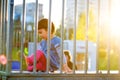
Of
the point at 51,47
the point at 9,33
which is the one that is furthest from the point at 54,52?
the point at 9,33

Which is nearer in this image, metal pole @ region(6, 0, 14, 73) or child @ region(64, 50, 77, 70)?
metal pole @ region(6, 0, 14, 73)

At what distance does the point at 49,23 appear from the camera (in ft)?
11.9

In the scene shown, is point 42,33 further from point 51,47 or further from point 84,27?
point 84,27

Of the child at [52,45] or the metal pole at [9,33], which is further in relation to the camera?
the child at [52,45]

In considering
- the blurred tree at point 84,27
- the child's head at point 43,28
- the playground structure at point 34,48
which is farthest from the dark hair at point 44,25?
the blurred tree at point 84,27

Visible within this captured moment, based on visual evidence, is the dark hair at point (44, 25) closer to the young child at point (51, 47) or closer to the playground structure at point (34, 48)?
the young child at point (51, 47)

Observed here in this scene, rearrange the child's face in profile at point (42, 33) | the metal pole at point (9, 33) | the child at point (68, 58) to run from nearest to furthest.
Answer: the metal pole at point (9, 33)
the child's face in profile at point (42, 33)
the child at point (68, 58)

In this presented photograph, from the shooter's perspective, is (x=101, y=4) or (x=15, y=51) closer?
(x=15, y=51)

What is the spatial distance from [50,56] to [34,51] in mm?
190

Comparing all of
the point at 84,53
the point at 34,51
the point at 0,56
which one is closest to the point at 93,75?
the point at 84,53

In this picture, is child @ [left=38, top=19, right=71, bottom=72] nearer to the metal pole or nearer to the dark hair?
the dark hair

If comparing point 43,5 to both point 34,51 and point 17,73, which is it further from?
point 17,73

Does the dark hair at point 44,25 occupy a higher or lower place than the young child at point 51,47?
higher

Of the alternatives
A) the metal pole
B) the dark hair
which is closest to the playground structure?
the metal pole
